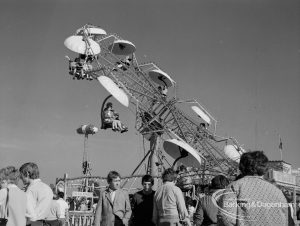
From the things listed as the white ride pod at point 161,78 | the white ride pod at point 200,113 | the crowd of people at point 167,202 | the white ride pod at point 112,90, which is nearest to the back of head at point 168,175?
the crowd of people at point 167,202

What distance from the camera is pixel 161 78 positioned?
85.3ft

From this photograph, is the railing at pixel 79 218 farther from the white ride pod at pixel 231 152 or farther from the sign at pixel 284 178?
the sign at pixel 284 178

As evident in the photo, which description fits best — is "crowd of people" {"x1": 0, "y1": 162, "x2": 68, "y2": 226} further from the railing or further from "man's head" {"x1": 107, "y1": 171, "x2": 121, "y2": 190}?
the railing

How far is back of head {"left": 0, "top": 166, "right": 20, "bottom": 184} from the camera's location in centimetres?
577

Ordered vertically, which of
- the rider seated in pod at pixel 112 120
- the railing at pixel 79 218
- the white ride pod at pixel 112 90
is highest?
the white ride pod at pixel 112 90

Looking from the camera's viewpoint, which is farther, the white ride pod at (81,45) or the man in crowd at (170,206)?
the white ride pod at (81,45)

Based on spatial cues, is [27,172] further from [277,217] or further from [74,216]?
[74,216]

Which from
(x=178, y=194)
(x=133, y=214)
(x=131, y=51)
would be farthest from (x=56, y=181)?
(x=131, y=51)

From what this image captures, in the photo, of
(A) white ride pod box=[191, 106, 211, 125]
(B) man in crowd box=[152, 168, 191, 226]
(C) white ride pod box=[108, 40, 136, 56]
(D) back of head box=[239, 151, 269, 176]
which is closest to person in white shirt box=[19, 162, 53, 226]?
(B) man in crowd box=[152, 168, 191, 226]

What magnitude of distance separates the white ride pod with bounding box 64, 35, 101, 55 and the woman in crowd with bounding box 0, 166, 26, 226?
15.4m

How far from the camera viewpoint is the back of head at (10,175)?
18.9 feet

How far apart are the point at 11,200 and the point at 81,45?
52.9 ft

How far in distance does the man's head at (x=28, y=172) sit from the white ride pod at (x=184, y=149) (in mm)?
14204

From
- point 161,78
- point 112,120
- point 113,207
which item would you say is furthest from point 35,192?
point 161,78
